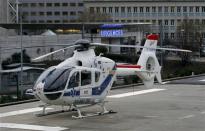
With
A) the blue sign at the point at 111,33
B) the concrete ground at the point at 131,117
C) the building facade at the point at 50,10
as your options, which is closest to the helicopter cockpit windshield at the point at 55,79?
the concrete ground at the point at 131,117

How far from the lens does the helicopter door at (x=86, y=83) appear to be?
2119 centimetres

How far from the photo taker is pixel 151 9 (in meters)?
125

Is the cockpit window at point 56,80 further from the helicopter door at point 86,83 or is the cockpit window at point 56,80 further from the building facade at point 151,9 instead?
the building facade at point 151,9

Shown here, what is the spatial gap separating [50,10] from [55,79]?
4989 inches

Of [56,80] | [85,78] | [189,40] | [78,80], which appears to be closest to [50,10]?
[189,40]

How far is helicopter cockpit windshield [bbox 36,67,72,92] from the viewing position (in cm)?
2034

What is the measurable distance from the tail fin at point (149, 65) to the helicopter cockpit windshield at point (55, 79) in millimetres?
5149

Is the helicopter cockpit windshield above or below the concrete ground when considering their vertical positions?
above

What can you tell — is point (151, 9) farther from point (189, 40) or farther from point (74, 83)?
point (74, 83)

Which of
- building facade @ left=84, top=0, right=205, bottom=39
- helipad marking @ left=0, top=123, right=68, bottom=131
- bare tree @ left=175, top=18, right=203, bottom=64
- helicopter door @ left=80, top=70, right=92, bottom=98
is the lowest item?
helipad marking @ left=0, top=123, right=68, bottom=131

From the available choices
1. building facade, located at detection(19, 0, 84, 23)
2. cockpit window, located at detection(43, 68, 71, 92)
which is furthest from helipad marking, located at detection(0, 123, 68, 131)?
building facade, located at detection(19, 0, 84, 23)

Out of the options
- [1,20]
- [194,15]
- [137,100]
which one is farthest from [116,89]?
[194,15]

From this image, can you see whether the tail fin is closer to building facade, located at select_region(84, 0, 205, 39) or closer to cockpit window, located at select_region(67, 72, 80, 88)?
cockpit window, located at select_region(67, 72, 80, 88)

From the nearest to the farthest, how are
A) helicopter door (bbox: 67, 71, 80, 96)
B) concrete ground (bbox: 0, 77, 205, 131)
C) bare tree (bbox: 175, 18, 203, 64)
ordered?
concrete ground (bbox: 0, 77, 205, 131) → helicopter door (bbox: 67, 71, 80, 96) → bare tree (bbox: 175, 18, 203, 64)
